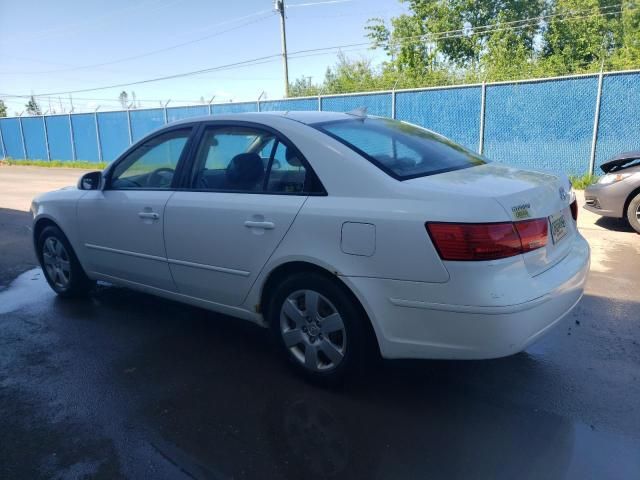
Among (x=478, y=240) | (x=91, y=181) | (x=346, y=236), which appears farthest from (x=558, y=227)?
(x=91, y=181)

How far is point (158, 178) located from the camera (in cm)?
403

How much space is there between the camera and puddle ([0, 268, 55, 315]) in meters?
4.98

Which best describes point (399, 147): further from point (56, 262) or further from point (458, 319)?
point (56, 262)

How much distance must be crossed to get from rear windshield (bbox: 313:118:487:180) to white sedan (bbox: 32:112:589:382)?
0.02 m

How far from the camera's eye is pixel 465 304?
2.52m

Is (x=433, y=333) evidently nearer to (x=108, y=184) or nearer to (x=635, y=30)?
(x=108, y=184)

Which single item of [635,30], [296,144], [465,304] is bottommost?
[465,304]

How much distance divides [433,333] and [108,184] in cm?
307

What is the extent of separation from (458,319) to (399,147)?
4.21 feet

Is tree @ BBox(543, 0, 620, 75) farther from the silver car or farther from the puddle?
the puddle

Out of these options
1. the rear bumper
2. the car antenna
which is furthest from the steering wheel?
the rear bumper

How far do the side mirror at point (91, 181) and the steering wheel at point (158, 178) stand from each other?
24.5 inches

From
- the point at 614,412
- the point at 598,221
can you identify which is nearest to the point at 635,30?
the point at 598,221

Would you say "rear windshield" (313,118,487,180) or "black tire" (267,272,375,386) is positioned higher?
"rear windshield" (313,118,487,180)
